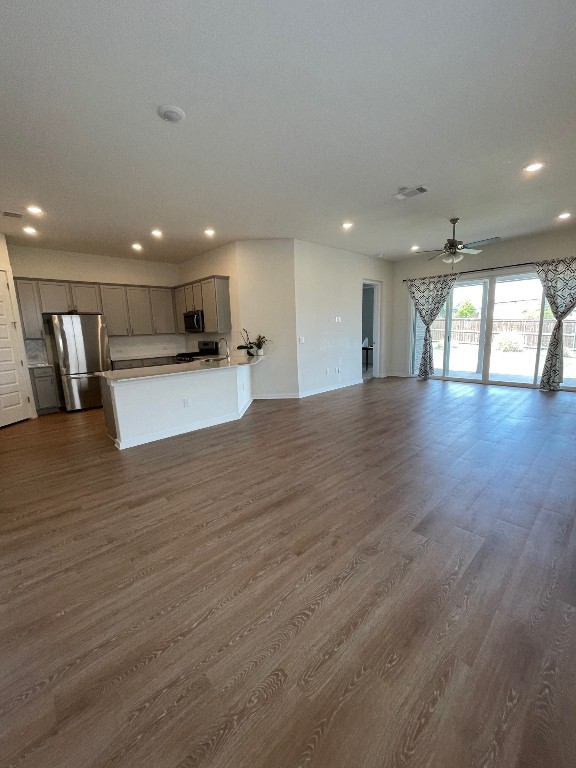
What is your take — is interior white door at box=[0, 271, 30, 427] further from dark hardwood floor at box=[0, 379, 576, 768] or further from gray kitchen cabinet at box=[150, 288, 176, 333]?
dark hardwood floor at box=[0, 379, 576, 768]

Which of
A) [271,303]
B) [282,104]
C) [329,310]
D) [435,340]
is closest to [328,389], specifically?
[329,310]

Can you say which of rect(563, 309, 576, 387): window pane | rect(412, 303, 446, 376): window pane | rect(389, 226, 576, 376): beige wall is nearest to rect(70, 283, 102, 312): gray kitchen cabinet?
rect(389, 226, 576, 376): beige wall

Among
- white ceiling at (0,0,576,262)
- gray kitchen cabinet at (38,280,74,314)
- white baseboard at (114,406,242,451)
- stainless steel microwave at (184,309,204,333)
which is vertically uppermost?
white ceiling at (0,0,576,262)

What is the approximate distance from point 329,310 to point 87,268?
496 centimetres

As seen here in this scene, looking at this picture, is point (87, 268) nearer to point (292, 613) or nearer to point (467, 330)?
point (292, 613)

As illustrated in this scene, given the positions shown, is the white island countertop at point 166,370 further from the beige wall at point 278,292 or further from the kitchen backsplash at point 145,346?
the kitchen backsplash at point 145,346

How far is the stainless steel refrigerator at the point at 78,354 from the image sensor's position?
568cm

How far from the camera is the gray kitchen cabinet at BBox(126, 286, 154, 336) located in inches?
264

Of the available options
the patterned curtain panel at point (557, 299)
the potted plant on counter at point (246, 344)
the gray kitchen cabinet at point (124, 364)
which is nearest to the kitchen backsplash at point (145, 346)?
the gray kitchen cabinet at point (124, 364)

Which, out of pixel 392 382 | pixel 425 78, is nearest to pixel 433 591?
pixel 425 78

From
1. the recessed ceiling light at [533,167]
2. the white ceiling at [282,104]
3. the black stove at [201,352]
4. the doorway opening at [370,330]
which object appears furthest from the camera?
the doorway opening at [370,330]

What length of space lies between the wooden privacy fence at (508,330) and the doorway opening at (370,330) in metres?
1.39

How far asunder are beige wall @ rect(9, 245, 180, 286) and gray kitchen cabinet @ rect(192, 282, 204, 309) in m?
1.30

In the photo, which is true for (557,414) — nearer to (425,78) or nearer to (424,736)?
(425,78)
